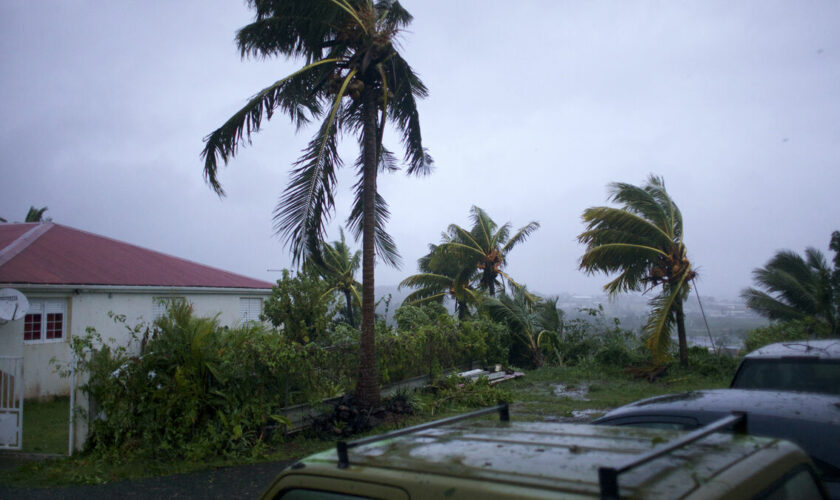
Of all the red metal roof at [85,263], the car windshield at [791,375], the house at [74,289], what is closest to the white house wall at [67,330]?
the house at [74,289]

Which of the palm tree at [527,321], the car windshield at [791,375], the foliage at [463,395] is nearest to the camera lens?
the car windshield at [791,375]

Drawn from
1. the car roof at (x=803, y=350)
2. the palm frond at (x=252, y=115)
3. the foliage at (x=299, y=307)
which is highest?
the palm frond at (x=252, y=115)

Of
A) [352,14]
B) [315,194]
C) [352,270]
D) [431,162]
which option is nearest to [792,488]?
[315,194]

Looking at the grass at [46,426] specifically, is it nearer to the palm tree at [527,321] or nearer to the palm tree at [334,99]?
the palm tree at [334,99]

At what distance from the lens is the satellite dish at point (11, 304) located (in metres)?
11.8

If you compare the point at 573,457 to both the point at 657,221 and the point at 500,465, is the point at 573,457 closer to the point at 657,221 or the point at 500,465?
the point at 500,465

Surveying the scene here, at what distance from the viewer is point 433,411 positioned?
11680mm

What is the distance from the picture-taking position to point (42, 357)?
1426cm

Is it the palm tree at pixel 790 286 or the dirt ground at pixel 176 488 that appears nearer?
the dirt ground at pixel 176 488

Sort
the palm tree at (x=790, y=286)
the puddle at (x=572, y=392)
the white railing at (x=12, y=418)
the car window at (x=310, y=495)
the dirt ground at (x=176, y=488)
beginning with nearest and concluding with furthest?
the car window at (x=310, y=495) → the dirt ground at (x=176, y=488) → the white railing at (x=12, y=418) → the puddle at (x=572, y=392) → the palm tree at (x=790, y=286)

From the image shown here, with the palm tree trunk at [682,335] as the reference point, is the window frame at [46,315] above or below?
above

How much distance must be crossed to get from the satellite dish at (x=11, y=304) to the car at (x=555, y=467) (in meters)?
12.4

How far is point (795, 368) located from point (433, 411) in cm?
746

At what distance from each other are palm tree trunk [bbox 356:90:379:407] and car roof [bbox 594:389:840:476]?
661cm
